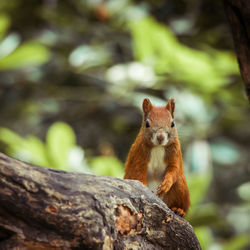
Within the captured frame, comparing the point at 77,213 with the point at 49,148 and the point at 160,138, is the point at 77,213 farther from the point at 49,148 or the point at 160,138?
the point at 49,148

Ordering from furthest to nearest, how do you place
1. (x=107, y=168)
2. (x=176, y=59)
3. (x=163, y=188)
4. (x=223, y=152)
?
(x=223, y=152), (x=176, y=59), (x=107, y=168), (x=163, y=188)

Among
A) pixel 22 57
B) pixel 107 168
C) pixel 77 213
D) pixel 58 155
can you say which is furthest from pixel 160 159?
pixel 22 57

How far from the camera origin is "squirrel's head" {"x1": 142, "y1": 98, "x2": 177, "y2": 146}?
1.22 meters

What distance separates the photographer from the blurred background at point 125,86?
2.51 meters

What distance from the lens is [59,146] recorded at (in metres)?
2.47

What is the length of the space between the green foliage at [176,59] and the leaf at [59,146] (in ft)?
2.33

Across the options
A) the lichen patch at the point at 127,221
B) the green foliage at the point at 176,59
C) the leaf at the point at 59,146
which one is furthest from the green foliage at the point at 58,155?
the lichen patch at the point at 127,221

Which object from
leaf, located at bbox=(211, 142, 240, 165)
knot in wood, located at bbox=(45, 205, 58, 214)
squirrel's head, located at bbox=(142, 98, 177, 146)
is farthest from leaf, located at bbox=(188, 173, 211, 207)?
knot in wood, located at bbox=(45, 205, 58, 214)

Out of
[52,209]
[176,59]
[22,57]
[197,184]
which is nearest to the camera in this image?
[52,209]

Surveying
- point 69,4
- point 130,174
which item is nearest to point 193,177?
point 130,174

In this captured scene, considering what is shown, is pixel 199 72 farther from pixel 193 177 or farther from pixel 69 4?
pixel 69 4

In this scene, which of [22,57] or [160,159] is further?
[22,57]

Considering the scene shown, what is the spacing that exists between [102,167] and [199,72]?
32.4 inches

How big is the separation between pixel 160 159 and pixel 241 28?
0.52 meters
